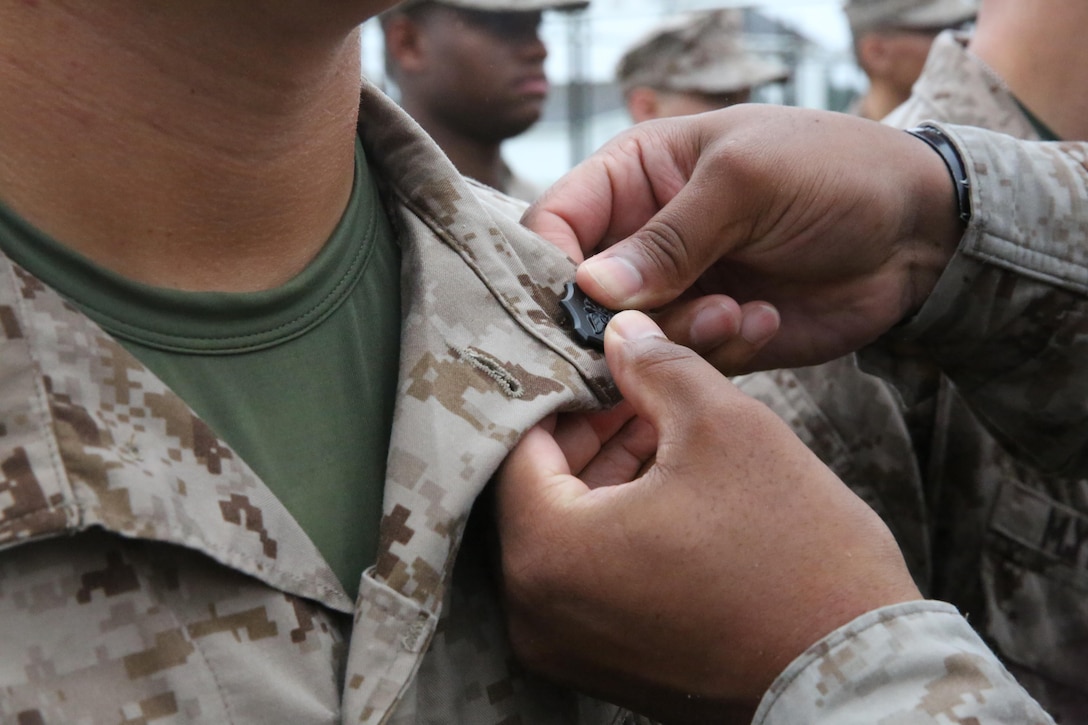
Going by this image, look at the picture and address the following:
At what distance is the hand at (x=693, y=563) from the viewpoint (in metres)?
1.00

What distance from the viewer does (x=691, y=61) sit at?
575 cm

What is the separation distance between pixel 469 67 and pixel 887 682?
3453mm

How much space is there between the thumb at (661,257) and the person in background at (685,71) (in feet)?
14.5

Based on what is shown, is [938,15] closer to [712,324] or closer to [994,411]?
[994,411]

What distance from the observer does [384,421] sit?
3.70 feet

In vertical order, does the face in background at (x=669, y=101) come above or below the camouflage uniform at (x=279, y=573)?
above

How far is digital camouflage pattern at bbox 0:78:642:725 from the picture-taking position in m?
0.84

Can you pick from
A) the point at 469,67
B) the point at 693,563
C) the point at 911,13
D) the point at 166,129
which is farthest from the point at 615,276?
the point at 911,13

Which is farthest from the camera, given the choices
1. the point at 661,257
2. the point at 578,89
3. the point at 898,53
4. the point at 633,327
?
the point at 578,89

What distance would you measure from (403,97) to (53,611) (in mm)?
3657

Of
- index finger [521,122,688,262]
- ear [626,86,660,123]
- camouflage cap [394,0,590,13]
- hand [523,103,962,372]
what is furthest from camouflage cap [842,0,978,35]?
index finger [521,122,688,262]

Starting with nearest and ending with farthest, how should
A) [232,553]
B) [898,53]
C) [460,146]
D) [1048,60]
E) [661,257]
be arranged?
[232,553] → [661,257] → [1048,60] → [460,146] → [898,53]

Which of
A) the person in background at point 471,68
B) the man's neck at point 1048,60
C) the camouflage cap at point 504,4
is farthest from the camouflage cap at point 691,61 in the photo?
the man's neck at point 1048,60

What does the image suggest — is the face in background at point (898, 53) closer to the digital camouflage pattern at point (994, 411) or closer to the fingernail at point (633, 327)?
the digital camouflage pattern at point (994, 411)
